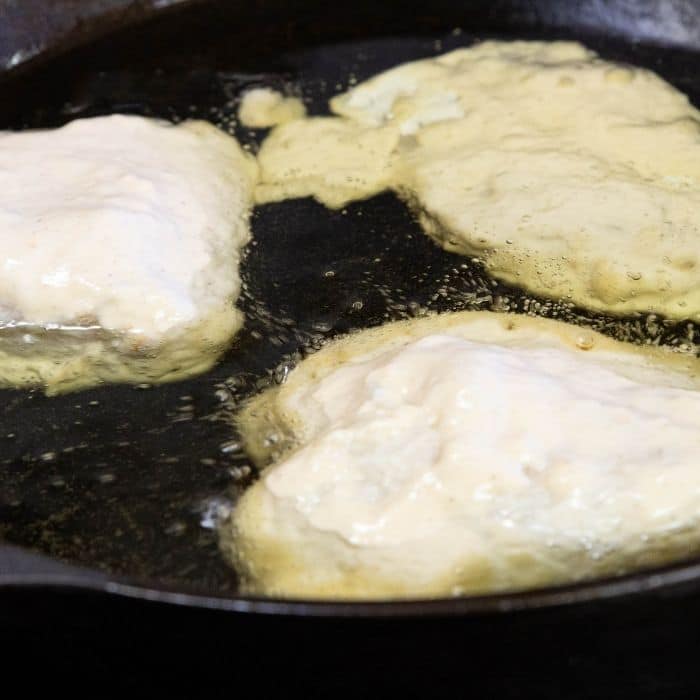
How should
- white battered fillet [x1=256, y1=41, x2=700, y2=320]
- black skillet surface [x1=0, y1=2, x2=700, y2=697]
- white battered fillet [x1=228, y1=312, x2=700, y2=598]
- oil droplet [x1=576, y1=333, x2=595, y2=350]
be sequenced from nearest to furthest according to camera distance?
1. black skillet surface [x1=0, y1=2, x2=700, y2=697]
2. white battered fillet [x1=228, y1=312, x2=700, y2=598]
3. oil droplet [x1=576, y1=333, x2=595, y2=350]
4. white battered fillet [x1=256, y1=41, x2=700, y2=320]

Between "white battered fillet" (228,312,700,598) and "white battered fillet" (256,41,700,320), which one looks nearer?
"white battered fillet" (228,312,700,598)

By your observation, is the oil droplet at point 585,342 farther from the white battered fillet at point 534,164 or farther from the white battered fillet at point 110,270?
the white battered fillet at point 110,270

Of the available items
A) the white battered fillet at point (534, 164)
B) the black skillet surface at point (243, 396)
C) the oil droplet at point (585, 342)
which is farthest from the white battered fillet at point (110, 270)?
the oil droplet at point (585, 342)

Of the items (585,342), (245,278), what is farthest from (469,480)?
(245,278)

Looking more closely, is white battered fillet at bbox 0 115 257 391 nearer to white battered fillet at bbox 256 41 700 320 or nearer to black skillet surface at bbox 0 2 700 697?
black skillet surface at bbox 0 2 700 697

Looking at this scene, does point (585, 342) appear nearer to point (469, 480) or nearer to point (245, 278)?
point (469, 480)

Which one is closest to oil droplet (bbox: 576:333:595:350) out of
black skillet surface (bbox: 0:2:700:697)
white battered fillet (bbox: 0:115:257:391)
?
black skillet surface (bbox: 0:2:700:697)

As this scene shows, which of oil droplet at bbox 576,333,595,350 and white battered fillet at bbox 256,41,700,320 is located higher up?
white battered fillet at bbox 256,41,700,320

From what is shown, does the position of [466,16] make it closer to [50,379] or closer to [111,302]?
[111,302]

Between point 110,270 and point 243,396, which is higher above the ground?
point 110,270
